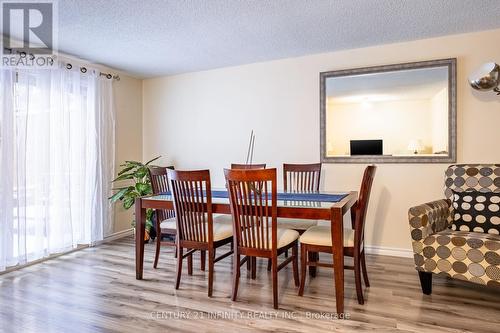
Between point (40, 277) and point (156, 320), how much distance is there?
4.91ft

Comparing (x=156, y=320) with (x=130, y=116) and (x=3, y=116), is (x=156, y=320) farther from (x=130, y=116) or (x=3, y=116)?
(x=130, y=116)

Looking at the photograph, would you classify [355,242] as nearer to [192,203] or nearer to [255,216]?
[255,216]

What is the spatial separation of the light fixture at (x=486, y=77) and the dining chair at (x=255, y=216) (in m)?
2.22

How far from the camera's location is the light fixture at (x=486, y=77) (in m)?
2.82

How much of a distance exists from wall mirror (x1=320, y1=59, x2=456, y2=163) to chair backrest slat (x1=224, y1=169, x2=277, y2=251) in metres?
1.69

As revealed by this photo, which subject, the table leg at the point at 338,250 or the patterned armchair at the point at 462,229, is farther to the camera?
the patterned armchair at the point at 462,229

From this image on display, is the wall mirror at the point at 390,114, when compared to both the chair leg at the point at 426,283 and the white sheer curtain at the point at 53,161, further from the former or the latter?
the white sheer curtain at the point at 53,161

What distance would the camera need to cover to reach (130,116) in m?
4.57

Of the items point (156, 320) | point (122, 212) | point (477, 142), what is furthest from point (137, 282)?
point (477, 142)

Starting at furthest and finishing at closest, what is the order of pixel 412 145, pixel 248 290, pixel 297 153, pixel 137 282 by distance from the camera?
pixel 297 153
pixel 412 145
pixel 137 282
pixel 248 290

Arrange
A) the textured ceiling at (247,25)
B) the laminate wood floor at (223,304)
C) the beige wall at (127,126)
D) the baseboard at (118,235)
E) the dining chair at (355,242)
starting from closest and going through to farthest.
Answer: the laminate wood floor at (223,304) → the dining chair at (355,242) → the textured ceiling at (247,25) → the baseboard at (118,235) → the beige wall at (127,126)

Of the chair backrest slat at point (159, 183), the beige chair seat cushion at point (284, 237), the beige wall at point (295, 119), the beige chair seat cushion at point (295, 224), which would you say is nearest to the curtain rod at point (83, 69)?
the beige wall at point (295, 119)

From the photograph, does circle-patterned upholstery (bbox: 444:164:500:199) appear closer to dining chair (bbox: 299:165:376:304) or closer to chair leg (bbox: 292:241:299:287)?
dining chair (bbox: 299:165:376:304)

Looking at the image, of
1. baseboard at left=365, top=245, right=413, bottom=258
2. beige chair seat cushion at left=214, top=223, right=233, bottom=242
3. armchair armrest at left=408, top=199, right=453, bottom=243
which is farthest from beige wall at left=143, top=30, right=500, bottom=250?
beige chair seat cushion at left=214, top=223, right=233, bottom=242
